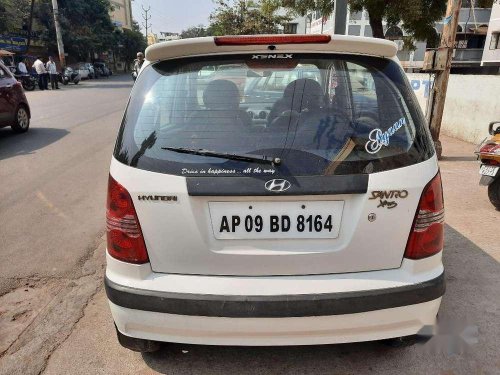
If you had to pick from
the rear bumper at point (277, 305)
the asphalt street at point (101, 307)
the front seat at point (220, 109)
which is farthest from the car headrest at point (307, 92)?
the asphalt street at point (101, 307)


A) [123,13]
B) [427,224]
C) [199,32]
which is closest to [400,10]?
[427,224]

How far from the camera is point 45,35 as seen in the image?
1607 inches

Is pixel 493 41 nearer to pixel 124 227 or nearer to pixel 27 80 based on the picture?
pixel 27 80

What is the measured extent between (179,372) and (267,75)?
171 cm

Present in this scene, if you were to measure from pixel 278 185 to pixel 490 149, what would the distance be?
369 centimetres

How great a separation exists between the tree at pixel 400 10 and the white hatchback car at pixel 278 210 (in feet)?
37.8

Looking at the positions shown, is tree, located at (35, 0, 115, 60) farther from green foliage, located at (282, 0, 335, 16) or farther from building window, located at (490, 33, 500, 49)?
building window, located at (490, 33, 500, 49)

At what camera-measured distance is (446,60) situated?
7.02m

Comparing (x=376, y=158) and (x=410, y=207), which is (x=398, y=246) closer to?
(x=410, y=207)

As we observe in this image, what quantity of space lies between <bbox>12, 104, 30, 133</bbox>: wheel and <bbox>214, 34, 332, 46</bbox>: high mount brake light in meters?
9.04

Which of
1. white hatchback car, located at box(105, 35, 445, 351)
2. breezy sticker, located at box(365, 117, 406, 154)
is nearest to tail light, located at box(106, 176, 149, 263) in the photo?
white hatchback car, located at box(105, 35, 445, 351)

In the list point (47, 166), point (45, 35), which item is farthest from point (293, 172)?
point (45, 35)

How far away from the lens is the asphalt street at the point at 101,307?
2.43 meters

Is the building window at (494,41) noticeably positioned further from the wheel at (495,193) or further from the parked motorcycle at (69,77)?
the wheel at (495,193)
